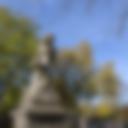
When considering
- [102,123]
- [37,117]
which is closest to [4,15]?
[37,117]

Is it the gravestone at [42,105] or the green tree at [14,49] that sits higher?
the green tree at [14,49]

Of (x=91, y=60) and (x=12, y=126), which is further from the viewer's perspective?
(x=91, y=60)

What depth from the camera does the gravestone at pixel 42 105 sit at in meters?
0.71

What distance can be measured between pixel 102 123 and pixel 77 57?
201 millimetres

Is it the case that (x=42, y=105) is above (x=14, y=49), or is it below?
below

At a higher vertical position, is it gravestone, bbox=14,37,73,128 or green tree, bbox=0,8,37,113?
green tree, bbox=0,8,37,113

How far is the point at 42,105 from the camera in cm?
72

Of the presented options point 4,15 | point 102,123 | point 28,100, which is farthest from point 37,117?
point 4,15

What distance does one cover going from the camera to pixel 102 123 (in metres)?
0.74

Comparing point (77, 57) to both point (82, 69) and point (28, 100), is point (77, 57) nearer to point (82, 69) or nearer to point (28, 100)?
point (82, 69)

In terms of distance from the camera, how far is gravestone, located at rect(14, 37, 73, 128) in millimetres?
715

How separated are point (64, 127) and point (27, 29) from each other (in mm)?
309

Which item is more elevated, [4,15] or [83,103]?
[4,15]

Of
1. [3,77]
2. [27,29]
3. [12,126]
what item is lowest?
[12,126]
